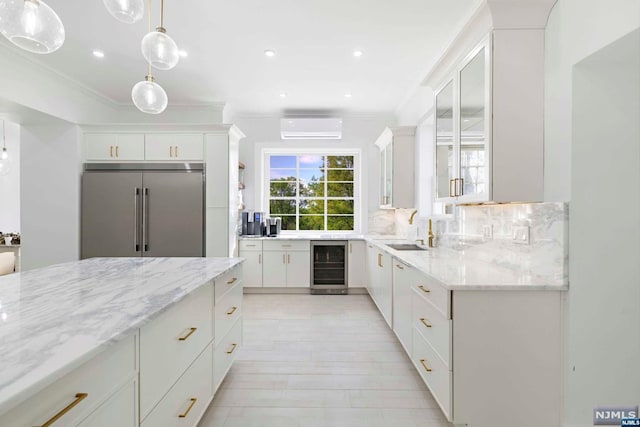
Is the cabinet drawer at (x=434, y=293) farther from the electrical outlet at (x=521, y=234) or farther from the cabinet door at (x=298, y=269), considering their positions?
the cabinet door at (x=298, y=269)

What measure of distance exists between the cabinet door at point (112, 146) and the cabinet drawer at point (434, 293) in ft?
12.5

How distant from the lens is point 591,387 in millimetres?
1682

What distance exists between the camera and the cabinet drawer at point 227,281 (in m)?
2.01

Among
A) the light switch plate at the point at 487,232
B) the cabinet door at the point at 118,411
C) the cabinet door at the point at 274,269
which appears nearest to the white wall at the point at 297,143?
the cabinet door at the point at 274,269

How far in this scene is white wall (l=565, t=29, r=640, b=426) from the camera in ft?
5.43

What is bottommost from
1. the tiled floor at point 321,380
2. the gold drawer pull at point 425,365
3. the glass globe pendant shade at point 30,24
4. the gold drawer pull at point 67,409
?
the tiled floor at point 321,380

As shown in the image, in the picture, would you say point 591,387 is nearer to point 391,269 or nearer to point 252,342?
point 391,269

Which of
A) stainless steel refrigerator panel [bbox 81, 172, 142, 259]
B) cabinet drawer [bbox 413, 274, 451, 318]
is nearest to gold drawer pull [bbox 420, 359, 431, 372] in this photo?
cabinet drawer [bbox 413, 274, 451, 318]

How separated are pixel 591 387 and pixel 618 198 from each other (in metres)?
1.00

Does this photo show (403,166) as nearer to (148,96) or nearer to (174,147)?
(174,147)

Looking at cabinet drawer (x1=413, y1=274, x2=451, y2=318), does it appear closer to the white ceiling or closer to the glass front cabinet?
the glass front cabinet

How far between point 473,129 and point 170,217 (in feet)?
11.7

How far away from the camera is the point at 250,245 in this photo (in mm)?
4730

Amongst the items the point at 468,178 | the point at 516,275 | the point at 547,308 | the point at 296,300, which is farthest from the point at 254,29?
the point at 296,300
